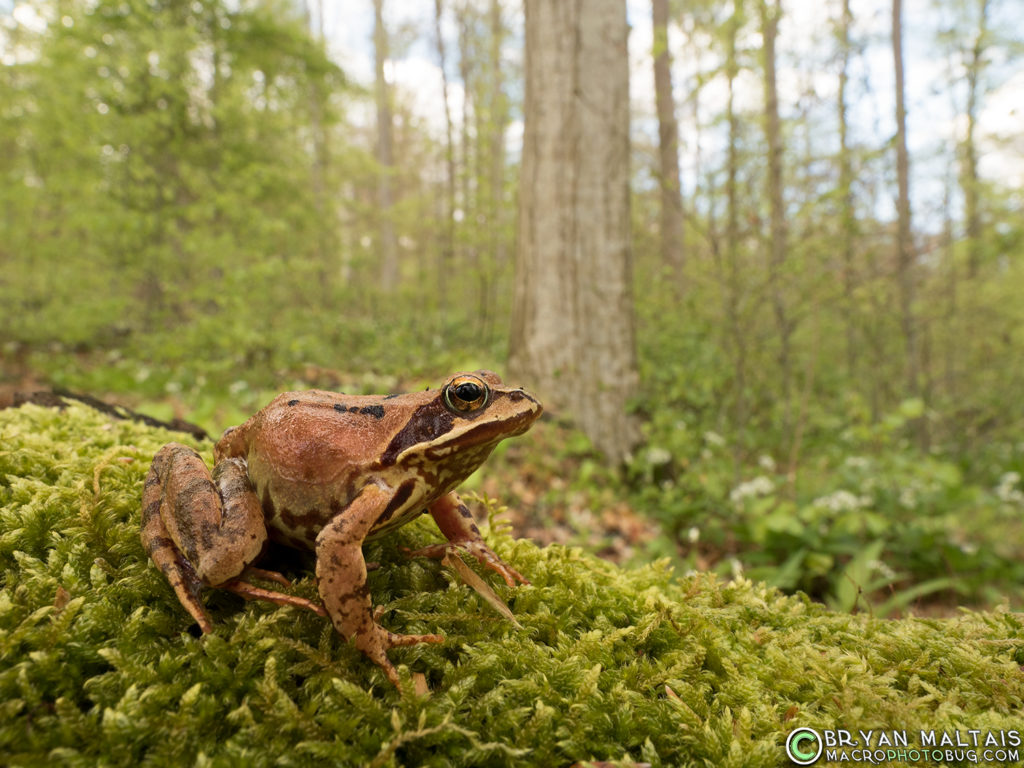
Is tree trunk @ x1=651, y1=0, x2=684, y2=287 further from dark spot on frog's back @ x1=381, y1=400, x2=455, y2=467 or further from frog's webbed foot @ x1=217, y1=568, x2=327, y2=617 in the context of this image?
frog's webbed foot @ x1=217, y1=568, x2=327, y2=617

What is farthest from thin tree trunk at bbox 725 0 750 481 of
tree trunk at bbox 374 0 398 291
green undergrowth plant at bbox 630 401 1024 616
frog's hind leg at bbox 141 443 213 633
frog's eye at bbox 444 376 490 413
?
tree trunk at bbox 374 0 398 291

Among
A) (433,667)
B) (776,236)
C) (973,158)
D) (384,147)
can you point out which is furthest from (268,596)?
(384,147)

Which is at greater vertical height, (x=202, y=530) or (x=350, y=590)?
(x=202, y=530)

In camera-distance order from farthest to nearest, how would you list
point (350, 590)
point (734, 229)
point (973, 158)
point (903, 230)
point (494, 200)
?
point (973, 158) → point (494, 200) → point (903, 230) → point (734, 229) → point (350, 590)

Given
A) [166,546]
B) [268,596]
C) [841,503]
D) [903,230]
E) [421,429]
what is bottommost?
[841,503]

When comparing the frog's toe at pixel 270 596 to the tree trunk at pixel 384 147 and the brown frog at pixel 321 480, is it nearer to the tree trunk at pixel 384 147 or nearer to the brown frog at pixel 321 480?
the brown frog at pixel 321 480

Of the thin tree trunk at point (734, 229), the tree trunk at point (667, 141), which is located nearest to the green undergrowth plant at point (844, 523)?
the thin tree trunk at point (734, 229)

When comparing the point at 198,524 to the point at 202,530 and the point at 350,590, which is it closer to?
the point at 202,530
